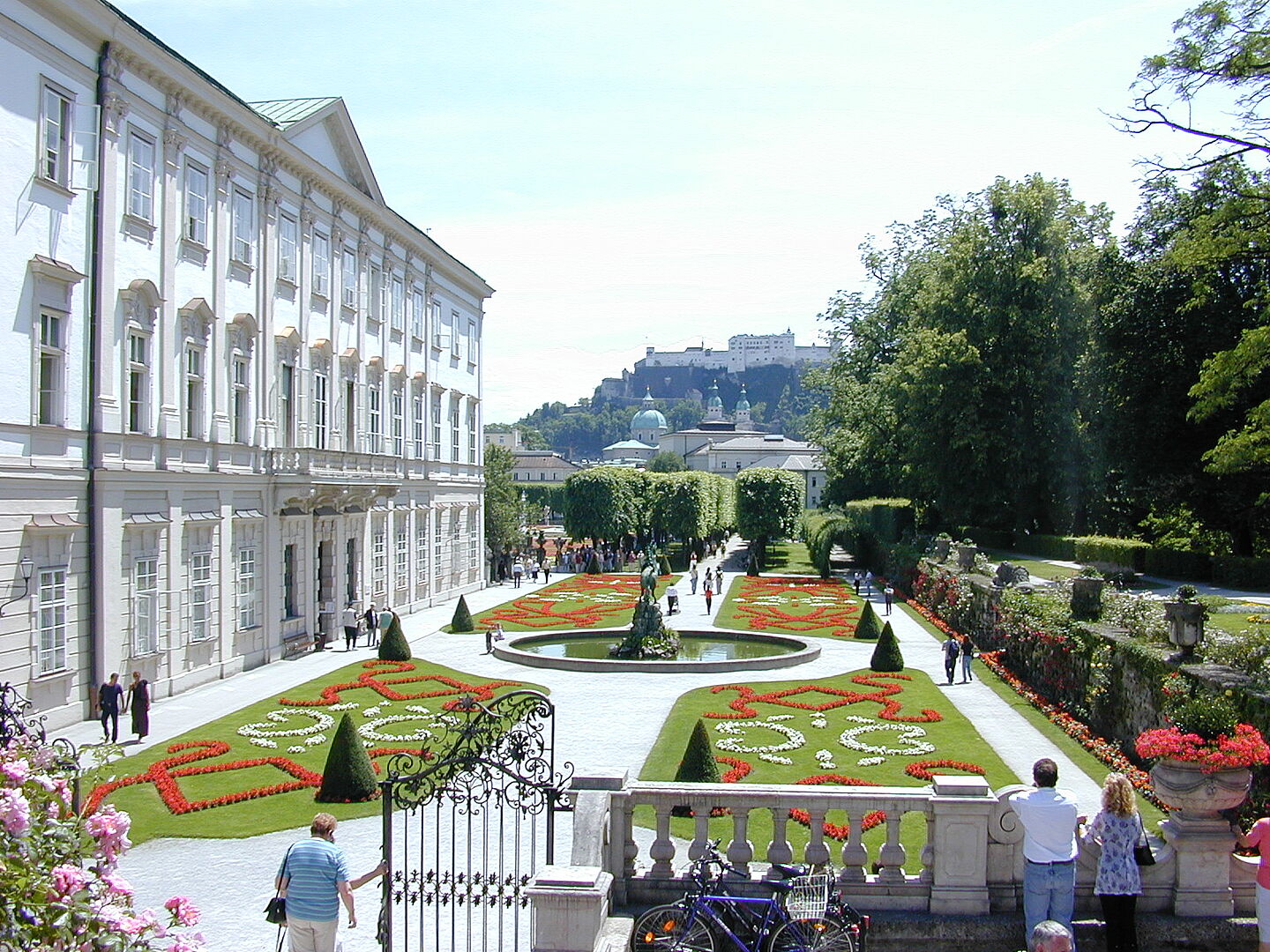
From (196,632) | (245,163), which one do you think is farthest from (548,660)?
(245,163)

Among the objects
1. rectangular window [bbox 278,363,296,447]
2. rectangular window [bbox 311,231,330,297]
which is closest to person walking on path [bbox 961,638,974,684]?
rectangular window [bbox 278,363,296,447]

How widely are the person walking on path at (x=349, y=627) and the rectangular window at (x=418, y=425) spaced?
998 centimetres

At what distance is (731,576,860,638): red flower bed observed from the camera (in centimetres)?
3941

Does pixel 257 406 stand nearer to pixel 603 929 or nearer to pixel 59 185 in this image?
pixel 59 185

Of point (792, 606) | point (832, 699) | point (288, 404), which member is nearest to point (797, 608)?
point (792, 606)

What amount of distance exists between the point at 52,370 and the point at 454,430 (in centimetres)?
3026

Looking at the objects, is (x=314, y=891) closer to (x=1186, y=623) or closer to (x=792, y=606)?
(x=1186, y=623)

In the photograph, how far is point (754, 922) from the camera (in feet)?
29.8

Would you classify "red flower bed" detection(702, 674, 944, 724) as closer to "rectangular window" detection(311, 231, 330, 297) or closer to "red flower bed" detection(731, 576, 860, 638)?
"red flower bed" detection(731, 576, 860, 638)

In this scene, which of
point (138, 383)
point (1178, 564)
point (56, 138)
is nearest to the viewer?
point (56, 138)

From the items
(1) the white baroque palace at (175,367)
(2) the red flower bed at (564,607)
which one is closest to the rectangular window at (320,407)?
(1) the white baroque palace at (175,367)

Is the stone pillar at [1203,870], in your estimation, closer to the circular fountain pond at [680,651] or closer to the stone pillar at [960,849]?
the stone pillar at [960,849]

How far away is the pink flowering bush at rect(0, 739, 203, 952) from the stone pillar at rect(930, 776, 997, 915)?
21.3 feet

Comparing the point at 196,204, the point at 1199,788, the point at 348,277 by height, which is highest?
the point at 348,277
